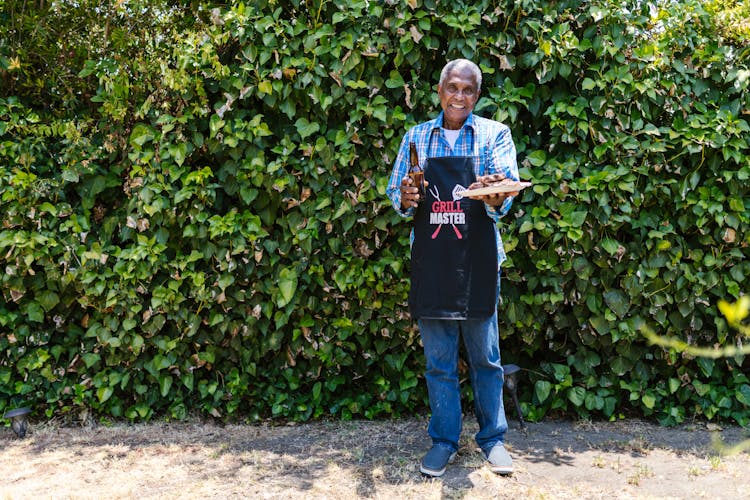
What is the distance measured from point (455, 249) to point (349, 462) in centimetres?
118

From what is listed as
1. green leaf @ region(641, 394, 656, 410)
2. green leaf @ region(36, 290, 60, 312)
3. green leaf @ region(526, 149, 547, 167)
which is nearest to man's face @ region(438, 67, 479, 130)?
green leaf @ region(526, 149, 547, 167)

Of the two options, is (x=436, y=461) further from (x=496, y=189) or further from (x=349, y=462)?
(x=496, y=189)

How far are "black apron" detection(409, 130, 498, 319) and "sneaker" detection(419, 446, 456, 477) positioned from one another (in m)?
0.63

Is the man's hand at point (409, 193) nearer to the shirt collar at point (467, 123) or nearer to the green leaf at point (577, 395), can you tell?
the shirt collar at point (467, 123)

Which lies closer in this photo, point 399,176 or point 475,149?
point 475,149

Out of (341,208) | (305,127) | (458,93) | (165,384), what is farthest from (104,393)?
(458,93)

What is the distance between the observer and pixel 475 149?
9.66 feet

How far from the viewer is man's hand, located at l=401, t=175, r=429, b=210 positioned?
9.37ft

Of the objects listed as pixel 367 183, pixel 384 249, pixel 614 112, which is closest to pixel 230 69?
pixel 367 183

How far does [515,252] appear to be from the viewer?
354 cm

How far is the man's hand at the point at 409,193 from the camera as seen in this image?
2.86 metres

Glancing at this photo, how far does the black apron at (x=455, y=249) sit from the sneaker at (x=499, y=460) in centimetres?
64

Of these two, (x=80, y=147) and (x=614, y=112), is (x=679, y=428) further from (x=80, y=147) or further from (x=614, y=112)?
(x=80, y=147)

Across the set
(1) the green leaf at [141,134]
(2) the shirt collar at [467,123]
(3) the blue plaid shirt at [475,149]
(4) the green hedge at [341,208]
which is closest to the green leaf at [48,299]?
(4) the green hedge at [341,208]
